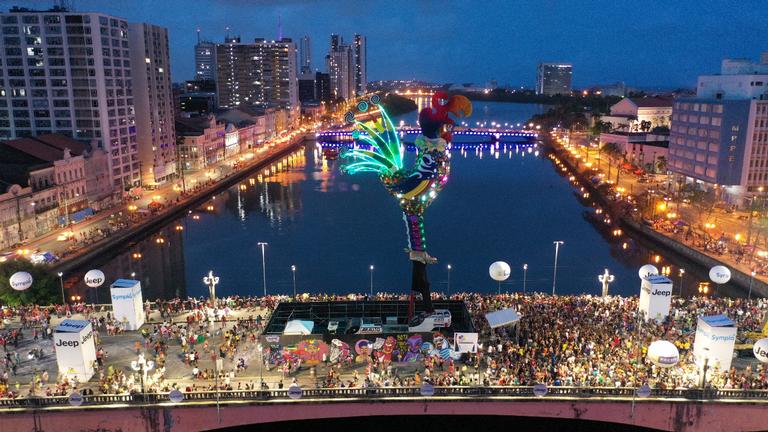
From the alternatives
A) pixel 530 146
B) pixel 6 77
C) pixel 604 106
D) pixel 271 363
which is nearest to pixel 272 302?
pixel 271 363

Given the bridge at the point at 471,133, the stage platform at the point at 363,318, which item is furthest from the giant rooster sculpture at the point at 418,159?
the bridge at the point at 471,133

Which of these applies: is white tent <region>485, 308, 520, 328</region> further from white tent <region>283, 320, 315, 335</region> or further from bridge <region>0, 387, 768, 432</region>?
white tent <region>283, 320, 315, 335</region>

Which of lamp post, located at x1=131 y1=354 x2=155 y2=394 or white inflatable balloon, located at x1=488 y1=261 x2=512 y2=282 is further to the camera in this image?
white inflatable balloon, located at x1=488 y1=261 x2=512 y2=282

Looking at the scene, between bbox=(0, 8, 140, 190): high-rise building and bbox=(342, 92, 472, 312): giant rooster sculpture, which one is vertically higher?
bbox=(0, 8, 140, 190): high-rise building

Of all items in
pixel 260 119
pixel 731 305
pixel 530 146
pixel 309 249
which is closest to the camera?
pixel 731 305

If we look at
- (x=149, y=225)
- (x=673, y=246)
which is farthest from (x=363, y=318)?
(x=149, y=225)

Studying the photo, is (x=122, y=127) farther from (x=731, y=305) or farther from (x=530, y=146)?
(x=530, y=146)

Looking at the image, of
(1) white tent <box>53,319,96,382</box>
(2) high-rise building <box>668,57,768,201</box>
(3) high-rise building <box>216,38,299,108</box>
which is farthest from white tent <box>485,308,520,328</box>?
(3) high-rise building <box>216,38,299,108</box>
